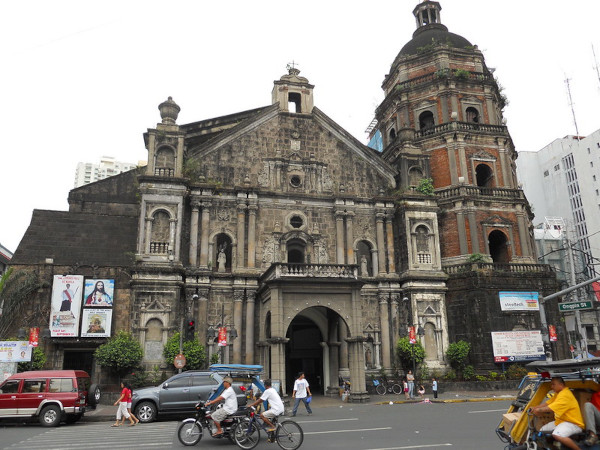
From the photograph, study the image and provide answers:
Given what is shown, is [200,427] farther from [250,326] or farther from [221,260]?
[221,260]

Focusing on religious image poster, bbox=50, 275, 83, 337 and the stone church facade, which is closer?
religious image poster, bbox=50, 275, 83, 337

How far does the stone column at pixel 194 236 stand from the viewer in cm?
2636

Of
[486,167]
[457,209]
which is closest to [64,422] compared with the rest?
[457,209]

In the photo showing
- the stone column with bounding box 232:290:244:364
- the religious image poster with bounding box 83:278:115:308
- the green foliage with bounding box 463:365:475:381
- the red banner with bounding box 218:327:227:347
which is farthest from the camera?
the green foliage with bounding box 463:365:475:381

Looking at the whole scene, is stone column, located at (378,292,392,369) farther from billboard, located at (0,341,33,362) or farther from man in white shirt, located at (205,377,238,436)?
billboard, located at (0,341,33,362)

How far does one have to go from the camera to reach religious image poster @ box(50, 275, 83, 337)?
76.6 ft

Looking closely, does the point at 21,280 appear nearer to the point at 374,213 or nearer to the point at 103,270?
the point at 103,270

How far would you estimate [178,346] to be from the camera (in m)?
23.8

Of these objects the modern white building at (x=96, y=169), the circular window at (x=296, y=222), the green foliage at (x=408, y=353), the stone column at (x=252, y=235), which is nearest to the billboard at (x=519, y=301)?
the green foliage at (x=408, y=353)

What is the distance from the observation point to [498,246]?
32.3 meters

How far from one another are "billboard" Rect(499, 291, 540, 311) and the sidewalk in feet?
15.8

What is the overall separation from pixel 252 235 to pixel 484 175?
17097mm

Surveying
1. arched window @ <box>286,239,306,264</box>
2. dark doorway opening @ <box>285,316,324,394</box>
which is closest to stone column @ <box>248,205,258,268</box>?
arched window @ <box>286,239,306,264</box>

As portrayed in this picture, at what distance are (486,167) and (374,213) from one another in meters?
9.41
